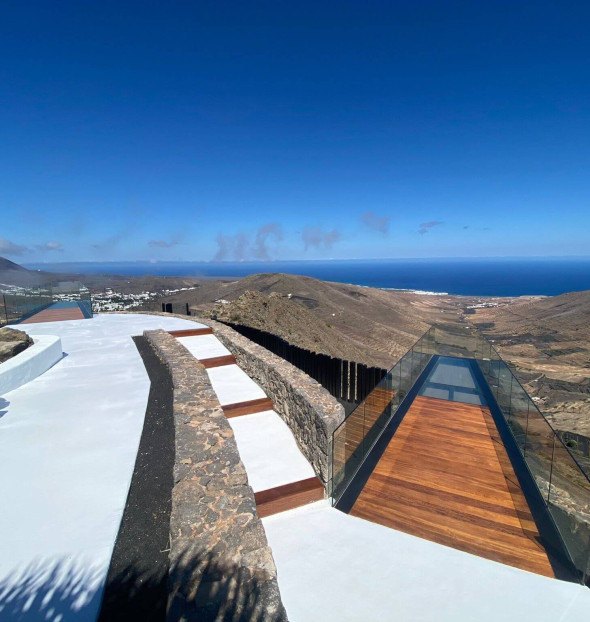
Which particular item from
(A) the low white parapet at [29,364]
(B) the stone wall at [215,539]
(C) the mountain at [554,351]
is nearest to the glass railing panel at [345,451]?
(B) the stone wall at [215,539]

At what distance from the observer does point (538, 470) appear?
4.55m

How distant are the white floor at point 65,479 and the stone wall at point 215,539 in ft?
1.95

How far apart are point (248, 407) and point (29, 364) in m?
4.23

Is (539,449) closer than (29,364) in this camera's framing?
Yes

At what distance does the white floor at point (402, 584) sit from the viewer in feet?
9.69

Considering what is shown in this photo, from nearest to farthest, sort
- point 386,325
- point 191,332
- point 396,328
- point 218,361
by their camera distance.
→ point 218,361
point 191,332
point 396,328
point 386,325

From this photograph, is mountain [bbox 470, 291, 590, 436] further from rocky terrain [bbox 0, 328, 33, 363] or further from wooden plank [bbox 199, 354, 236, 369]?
rocky terrain [bbox 0, 328, 33, 363]

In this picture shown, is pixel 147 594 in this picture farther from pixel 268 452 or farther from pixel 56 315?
pixel 56 315

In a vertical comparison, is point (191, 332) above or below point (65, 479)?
above

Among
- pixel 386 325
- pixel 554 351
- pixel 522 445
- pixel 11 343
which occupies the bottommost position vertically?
pixel 554 351

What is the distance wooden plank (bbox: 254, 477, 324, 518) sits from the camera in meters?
4.74

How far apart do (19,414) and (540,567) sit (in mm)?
6820

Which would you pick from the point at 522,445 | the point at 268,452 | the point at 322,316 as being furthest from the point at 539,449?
the point at 322,316

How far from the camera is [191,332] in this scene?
36.3 ft
